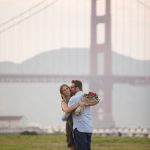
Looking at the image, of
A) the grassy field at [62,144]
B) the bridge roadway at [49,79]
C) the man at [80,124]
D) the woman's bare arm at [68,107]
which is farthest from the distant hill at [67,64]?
the man at [80,124]

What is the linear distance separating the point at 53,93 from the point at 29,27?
36.9 feet

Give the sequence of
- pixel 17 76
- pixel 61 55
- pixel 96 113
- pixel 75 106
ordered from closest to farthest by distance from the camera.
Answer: pixel 75 106, pixel 17 76, pixel 96 113, pixel 61 55

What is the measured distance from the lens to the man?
8297mm

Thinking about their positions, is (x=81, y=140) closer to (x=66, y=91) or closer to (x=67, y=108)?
(x=67, y=108)

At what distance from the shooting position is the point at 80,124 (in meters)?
8.31

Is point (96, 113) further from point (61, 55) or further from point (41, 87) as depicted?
point (61, 55)

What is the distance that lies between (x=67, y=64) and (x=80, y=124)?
2213 inches

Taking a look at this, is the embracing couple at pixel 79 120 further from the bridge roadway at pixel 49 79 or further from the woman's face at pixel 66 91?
the bridge roadway at pixel 49 79

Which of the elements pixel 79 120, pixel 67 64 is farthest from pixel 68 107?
pixel 67 64

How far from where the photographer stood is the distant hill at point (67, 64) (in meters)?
60.6

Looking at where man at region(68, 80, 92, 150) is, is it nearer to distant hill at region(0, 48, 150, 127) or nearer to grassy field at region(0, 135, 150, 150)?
grassy field at region(0, 135, 150, 150)

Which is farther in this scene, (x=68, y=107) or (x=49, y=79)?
(x=49, y=79)

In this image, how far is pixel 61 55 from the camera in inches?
2643

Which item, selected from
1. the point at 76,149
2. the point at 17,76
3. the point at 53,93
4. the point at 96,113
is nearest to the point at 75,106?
the point at 76,149
